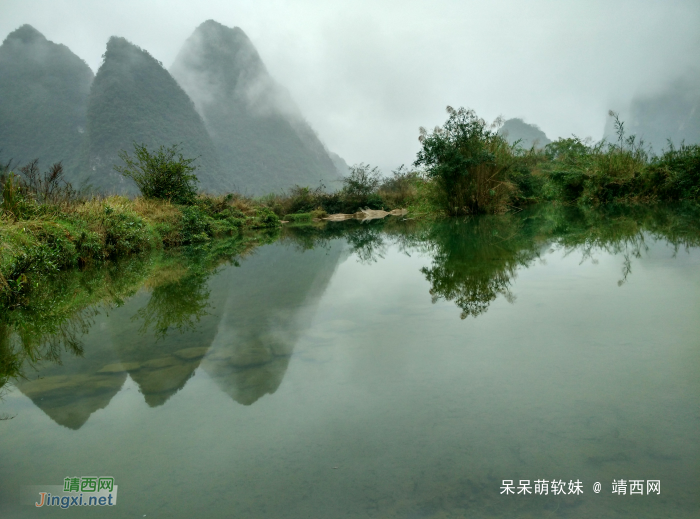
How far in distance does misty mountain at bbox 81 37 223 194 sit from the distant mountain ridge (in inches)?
6.0

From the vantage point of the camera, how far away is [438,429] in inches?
75.6

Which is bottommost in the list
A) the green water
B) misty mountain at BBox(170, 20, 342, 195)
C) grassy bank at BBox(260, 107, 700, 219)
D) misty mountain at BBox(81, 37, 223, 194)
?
the green water

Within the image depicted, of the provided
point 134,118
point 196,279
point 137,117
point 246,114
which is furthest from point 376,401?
→ point 246,114

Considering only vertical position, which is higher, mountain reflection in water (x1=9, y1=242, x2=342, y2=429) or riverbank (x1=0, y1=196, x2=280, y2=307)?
riverbank (x1=0, y1=196, x2=280, y2=307)

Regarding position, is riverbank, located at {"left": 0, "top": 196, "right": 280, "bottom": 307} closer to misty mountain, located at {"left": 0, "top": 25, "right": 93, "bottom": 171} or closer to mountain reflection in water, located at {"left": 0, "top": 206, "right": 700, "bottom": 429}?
mountain reflection in water, located at {"left": 0, "top": 206, "right": 700, "bottom": 429}

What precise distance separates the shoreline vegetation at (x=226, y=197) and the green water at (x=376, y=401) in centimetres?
356

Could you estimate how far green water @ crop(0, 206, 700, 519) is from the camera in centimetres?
157

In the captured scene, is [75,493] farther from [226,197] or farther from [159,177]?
[226,197]

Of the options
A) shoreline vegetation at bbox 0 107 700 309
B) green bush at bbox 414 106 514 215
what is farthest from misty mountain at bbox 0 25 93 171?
green bush at bbox 414 106 514 215

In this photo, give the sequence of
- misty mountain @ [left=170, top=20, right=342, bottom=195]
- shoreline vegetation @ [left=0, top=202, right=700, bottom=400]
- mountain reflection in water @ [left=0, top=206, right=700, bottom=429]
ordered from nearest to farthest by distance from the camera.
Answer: mountain reflection in water @ [left=0, top=206, right=700, bottom=429] < shoreline vegetation @ [left=0, top=202, right=700, bottom=400] < misty mountain @ [left=170, top=20, right=342, bottom=195]

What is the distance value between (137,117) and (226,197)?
49.0 m

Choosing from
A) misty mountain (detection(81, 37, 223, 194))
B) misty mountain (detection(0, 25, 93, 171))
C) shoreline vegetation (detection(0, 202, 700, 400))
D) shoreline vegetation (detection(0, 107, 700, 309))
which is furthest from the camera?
misty mountain (detection(0, 25, 93, 171))

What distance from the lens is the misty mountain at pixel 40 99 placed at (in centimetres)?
5988

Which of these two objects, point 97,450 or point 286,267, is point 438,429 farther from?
point 286,267
